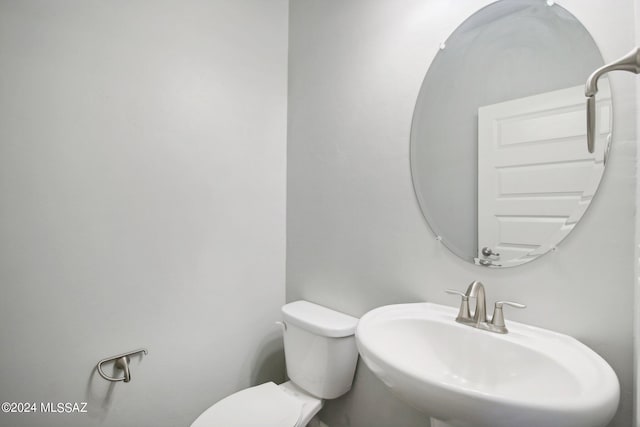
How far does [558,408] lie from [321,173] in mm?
1187

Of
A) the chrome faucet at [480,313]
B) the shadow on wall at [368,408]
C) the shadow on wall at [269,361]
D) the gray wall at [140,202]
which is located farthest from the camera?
the shadow on wall at [269,361]

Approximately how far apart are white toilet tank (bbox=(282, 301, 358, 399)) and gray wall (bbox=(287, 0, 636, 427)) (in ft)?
0.34

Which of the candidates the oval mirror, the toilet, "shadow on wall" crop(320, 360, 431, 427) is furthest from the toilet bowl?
the oval mirror

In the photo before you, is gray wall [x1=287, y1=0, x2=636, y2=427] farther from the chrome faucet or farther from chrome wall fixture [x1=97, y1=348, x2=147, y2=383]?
chrome wall fixture [x1=97, y1=348, x2=147, y2=383]

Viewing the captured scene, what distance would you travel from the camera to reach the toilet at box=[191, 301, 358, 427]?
1.12 meters

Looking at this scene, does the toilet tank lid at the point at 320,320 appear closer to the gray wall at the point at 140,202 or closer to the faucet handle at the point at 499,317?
the gray wall at the point at 140,202

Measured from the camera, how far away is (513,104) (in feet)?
3.00

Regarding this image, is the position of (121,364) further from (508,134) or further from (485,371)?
(508,134)

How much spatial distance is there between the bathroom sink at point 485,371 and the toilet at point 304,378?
1.17 feet

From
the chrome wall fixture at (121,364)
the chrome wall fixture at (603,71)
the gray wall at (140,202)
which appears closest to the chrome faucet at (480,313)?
the chrome wall fixture at (603,71)

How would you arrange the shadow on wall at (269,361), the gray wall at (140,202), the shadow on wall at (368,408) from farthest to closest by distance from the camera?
1. the shadow on wall at (269,361)
2. the shadow on wall at (368,408)
3. the gray wall at (140,202)

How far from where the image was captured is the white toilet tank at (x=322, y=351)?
122cm

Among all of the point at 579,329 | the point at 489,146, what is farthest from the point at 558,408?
the point at 489,146

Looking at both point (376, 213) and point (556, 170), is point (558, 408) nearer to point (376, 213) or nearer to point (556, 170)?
point (556, 170)
